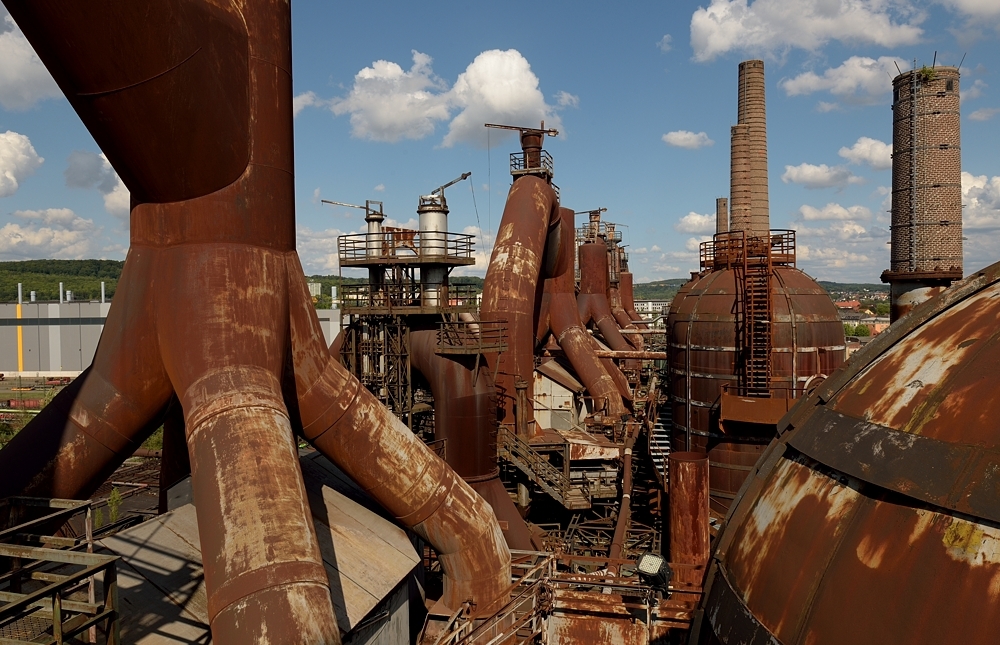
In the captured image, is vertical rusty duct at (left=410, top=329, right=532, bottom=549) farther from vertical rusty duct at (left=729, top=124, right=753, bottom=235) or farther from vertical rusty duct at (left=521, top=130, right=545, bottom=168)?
vertical rusty duct at (left=729, top=124, right=753, bottom=235)

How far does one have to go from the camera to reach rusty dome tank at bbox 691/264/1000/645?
286cm

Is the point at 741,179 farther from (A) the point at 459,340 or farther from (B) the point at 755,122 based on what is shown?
(A) the point at 459,340

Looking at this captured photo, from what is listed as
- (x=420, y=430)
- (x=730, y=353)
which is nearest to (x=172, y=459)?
(x=420, y=430)

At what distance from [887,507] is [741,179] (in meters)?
36.3

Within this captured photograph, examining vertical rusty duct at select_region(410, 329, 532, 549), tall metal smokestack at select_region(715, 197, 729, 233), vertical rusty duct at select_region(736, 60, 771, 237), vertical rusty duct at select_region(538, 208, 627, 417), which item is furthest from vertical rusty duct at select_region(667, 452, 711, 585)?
tall metal smokestack at select_region(715, 197, 729, 233)

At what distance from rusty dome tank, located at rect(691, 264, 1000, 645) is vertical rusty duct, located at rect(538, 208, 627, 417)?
67.4 feet

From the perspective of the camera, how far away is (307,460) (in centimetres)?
1227

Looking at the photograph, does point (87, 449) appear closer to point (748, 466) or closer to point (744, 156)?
point (748, 466)

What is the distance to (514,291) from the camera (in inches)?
720

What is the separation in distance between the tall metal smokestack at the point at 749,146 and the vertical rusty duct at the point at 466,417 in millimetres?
25813

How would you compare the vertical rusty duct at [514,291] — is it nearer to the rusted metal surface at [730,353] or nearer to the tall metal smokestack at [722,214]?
the rusted metal surface at [730,353]

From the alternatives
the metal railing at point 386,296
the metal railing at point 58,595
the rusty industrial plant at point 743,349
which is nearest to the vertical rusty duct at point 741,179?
the rusty industrial plant at point 743,349

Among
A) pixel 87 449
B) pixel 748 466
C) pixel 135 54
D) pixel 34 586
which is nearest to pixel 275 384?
pixel 87 449

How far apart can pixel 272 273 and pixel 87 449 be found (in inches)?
133
